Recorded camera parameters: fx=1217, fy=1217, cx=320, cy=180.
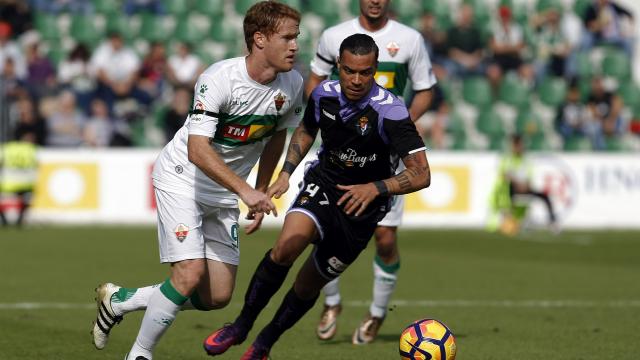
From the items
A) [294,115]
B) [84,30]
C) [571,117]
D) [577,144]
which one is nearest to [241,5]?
[84,30]

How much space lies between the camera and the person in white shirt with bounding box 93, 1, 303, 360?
6699 mm

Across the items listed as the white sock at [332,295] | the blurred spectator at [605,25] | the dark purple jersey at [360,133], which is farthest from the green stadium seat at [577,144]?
the dark purple jersey at [360,133]

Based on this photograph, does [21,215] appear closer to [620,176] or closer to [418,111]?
[620,176]

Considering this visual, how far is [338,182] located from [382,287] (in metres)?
2.11

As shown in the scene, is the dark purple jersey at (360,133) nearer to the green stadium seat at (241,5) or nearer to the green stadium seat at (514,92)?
the green stadium seat at (241,5)

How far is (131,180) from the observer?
20.5 m

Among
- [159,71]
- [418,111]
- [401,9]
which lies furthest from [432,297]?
[401,9]

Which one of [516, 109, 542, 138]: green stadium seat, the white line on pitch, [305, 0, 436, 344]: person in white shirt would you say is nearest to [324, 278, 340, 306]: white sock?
[305, 0, 436, 344]: person in white shirt

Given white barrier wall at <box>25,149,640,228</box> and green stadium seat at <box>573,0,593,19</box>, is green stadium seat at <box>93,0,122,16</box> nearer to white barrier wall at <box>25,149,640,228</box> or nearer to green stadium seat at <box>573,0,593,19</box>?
white barrier wall at <box>25,149,640,228</box>

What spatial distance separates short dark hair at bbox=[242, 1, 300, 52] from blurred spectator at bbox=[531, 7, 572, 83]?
63.2ft

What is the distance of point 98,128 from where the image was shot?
20.9 meters

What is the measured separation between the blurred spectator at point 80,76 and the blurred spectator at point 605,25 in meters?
10.9

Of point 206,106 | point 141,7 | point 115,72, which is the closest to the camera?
point 206,106

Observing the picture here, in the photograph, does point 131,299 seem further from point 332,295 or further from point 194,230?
point 332,295
